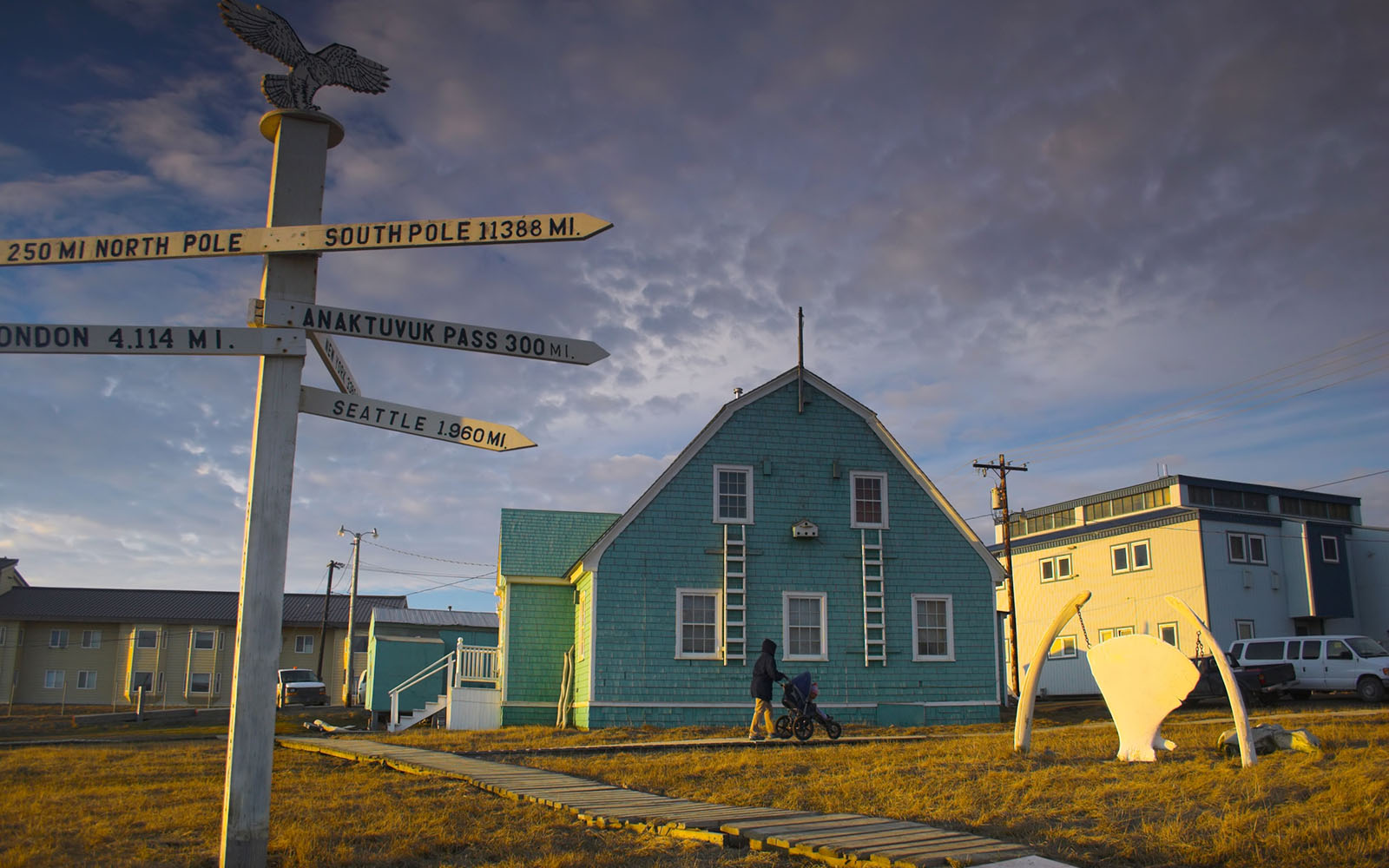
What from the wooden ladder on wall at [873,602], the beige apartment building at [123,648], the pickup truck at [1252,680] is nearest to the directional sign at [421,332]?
the wooden ladder on wall at [873,602]

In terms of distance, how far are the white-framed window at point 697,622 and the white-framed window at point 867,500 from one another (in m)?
3.65

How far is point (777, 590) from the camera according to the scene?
872 inches

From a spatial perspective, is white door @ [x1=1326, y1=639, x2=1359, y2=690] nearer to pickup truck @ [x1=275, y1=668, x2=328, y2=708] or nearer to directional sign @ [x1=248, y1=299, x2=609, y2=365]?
directional sign @ [x1=248, y1=299, x2=609, y2=365]

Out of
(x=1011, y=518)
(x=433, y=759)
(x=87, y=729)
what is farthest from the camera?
(x=1011, y=518)

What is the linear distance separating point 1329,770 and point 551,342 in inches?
335

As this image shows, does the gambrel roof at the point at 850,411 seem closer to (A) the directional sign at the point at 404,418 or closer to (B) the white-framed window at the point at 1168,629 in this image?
(A) the directional sign at the point at 404,418

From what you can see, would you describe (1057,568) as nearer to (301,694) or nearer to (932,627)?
(932,627)

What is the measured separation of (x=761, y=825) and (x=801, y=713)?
31.5 feet

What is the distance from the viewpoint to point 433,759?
13.3m

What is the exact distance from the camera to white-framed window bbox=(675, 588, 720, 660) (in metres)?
21.5

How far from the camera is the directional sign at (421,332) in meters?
6.59

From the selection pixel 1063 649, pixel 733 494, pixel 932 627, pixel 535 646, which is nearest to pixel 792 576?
pixel 733 494

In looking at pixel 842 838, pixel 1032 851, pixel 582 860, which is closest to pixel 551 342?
pixel 582 860

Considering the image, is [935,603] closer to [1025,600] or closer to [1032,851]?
[1032,851]
